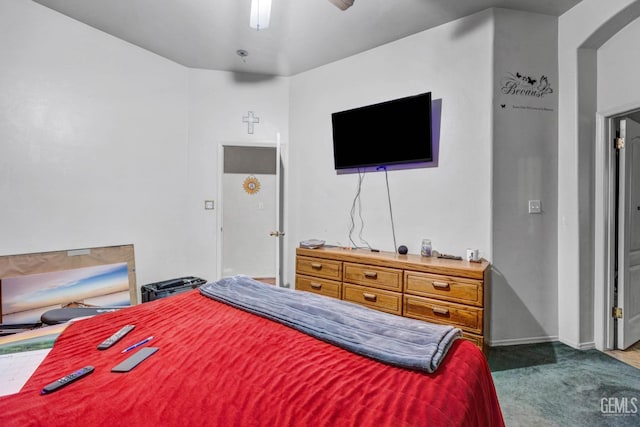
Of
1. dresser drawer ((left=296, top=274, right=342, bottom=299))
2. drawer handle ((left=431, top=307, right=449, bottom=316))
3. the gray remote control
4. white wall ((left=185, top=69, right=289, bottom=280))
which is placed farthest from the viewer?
white wall ((left=185, top=69, right=289, bottom=280))

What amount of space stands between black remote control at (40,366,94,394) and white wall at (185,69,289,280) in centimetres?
275

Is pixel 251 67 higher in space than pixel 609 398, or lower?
higher

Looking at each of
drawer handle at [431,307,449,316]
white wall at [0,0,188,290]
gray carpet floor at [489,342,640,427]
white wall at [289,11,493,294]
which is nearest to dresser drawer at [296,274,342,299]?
white wall at [289,11,493,294]

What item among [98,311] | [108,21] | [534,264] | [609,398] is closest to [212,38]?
[108,21]

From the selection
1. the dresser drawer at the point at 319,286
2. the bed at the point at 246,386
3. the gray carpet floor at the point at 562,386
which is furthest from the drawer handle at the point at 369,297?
the bed at the point at 246,386

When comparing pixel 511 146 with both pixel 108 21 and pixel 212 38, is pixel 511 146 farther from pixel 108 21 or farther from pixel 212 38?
pixel 108 21

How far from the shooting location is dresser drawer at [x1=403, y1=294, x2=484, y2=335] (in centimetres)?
211

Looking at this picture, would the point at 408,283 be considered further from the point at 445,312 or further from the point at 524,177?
the point at 524,177

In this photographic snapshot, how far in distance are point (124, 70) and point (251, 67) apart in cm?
132

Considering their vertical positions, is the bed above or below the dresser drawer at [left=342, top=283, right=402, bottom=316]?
above

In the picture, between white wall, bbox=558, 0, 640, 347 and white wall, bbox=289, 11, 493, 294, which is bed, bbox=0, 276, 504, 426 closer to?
white wall, bbox=289, 11, 493, 294

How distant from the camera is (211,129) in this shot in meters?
3.64

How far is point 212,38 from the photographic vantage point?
295 cm

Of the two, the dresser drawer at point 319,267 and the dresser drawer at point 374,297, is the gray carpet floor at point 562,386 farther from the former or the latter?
the dresser drawer at point 319,267
